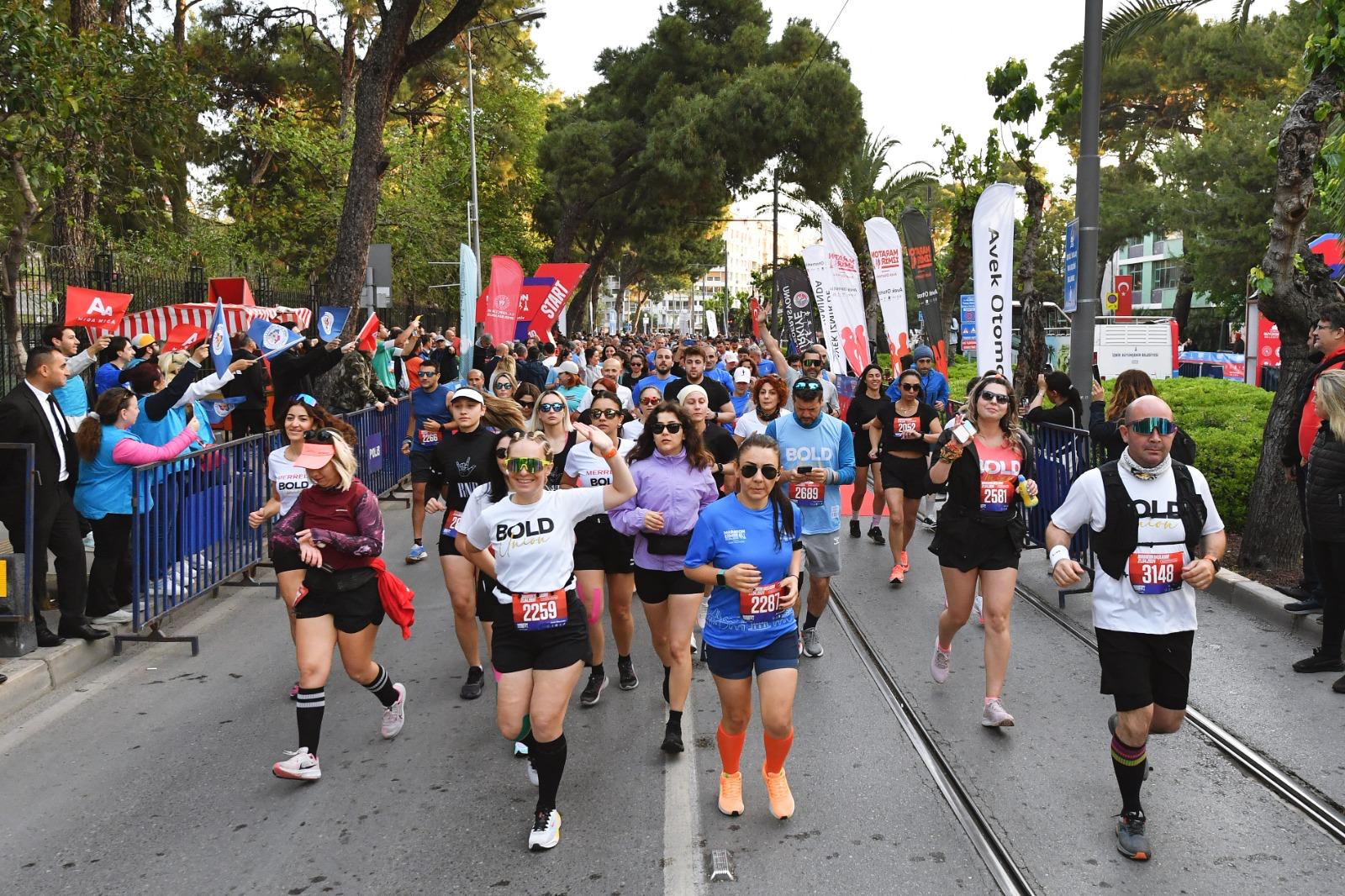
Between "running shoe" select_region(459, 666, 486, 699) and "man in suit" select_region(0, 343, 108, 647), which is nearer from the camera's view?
"running shoe" select_region(459, 666, 486, 699)

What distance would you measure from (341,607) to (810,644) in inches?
122

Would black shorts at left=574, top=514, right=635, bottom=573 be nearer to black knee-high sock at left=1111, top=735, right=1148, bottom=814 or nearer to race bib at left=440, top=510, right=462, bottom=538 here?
race bib at left=440, top=510, right=462, bottom=538

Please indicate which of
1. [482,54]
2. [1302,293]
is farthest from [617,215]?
[1302,293]

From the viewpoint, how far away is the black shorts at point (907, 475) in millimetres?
9195

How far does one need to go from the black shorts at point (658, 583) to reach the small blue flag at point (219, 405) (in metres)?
5.99

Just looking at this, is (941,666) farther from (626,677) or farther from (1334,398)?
(1334,398)

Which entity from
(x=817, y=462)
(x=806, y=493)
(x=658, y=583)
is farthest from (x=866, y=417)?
(x=658, y=583)

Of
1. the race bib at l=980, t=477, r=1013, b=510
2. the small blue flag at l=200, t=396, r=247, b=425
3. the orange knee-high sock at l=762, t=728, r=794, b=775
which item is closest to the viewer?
the orange knee-high sock at l=762, t=728, r=794, b=775

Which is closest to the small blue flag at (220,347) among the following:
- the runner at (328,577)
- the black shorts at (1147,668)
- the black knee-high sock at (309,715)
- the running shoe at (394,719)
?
the runner at (328,577)

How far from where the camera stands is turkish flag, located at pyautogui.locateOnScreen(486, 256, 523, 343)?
1689cm

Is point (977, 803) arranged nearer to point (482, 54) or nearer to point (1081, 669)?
point (1081, 669)

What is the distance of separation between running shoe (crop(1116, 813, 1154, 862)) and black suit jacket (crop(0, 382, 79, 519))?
6343 mm

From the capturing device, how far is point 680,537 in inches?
223

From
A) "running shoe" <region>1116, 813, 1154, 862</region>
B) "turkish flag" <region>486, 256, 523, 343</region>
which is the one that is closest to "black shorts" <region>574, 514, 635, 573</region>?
"running shoe" <region>1116, 813, 1154, 862</region>
